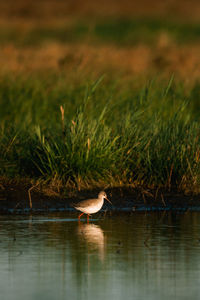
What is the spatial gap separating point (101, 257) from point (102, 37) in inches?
1642

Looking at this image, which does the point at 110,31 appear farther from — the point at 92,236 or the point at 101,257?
the point at 101,257

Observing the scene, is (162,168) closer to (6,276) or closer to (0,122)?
(0,122)

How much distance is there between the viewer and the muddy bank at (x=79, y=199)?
14.2 meters

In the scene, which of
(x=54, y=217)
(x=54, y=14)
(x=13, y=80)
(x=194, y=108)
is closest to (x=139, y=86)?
(x=194, y=108)

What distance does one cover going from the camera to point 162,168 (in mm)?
15133

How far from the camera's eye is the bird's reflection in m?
10.9

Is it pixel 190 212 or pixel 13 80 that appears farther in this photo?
pixel 13 80

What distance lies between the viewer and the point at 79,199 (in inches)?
569

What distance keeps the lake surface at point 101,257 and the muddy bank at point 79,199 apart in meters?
0.74

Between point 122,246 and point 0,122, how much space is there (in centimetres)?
686

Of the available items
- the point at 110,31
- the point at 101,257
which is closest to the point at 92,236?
the point at 101,257

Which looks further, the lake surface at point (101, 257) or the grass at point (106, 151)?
the grass at point (106, 151)

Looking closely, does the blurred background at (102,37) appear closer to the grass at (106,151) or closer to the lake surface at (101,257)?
the grass at (106,151)

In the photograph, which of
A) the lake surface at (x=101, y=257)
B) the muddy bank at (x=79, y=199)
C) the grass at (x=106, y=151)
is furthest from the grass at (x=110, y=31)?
the lake surface at (x=101, y=257)
